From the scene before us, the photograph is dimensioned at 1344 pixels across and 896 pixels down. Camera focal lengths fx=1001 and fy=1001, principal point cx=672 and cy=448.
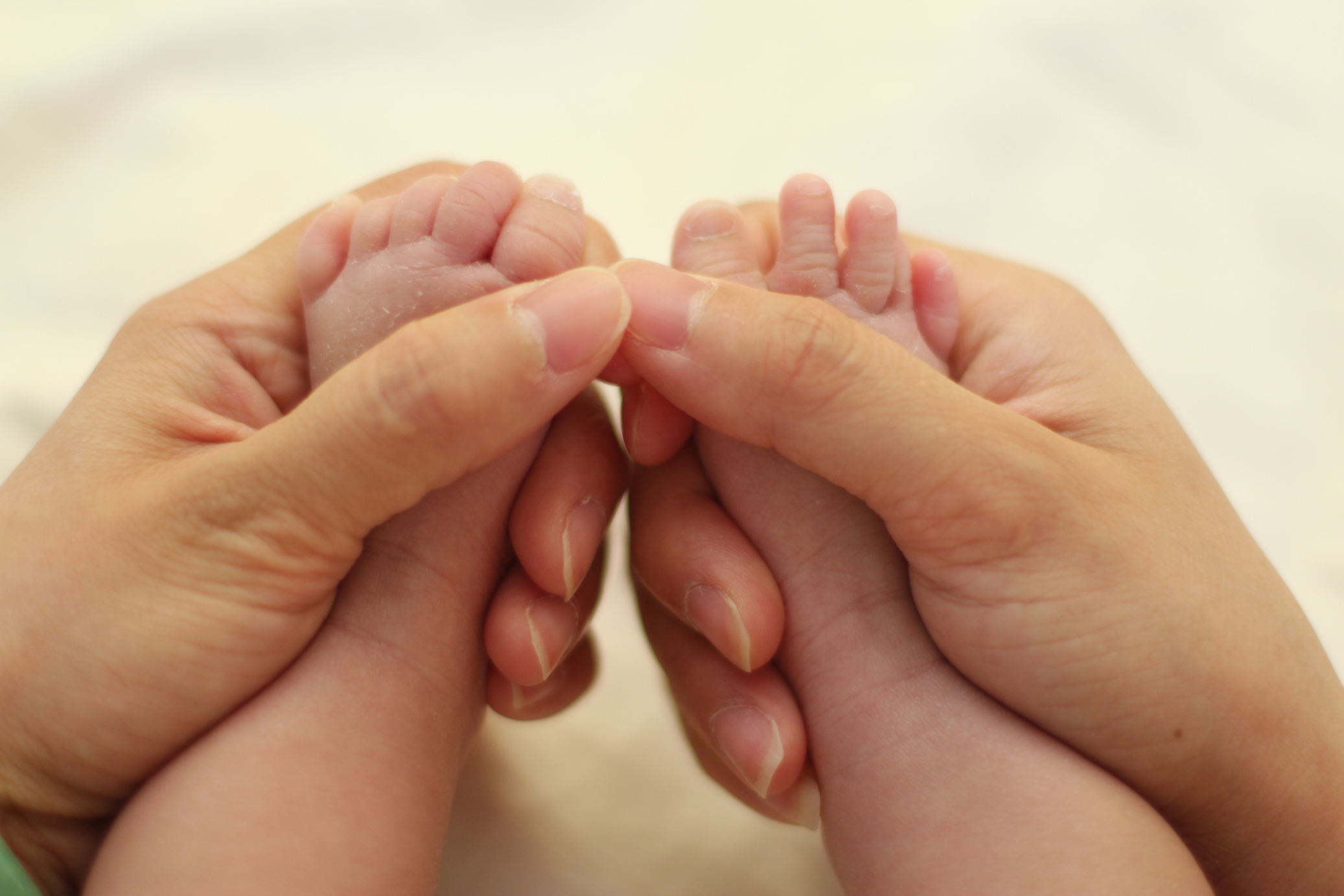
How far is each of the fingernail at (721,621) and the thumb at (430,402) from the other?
0.78 feet

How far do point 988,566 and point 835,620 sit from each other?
0.55 feet

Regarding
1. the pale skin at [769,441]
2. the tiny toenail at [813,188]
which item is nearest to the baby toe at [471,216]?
the pale skin at [769,441]

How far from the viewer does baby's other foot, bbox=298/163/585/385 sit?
84cm

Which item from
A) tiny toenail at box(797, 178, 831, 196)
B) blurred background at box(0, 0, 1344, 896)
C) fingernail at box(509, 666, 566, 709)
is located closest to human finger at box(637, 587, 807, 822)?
fingernail at box(509, 666, 566, 709)

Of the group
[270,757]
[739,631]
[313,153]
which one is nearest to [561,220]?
[739,631]

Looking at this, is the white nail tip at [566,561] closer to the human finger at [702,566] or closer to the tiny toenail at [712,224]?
the human finger at [702,566]

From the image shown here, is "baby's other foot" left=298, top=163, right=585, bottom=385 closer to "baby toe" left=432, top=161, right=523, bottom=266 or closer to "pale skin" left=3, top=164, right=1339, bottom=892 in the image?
"baby toe" left=432, top=161, right=523, bottom=266

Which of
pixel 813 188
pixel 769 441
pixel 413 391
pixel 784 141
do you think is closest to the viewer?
pixel 413 391

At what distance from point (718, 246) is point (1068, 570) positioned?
421 millimetres

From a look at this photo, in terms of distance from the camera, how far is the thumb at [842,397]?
72 centimetres

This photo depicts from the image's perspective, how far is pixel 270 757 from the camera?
2.43 feet

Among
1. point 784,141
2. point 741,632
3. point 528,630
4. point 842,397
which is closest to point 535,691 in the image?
point 528,630

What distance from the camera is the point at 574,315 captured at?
0.69 m

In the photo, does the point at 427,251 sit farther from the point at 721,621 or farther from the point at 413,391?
the point at 721,621
